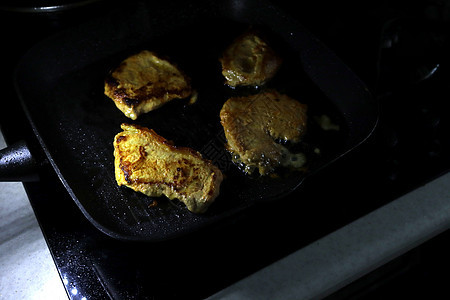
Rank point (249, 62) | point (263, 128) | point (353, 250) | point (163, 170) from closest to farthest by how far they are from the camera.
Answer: point (353, 250) → point (163, 170) → point (263, 128) → point (249, 62)

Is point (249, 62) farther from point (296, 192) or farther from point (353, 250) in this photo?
point (353, 250)

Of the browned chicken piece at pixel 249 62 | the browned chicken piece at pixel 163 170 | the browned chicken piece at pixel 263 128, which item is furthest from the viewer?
the browned chicken piece at pixel 249 62

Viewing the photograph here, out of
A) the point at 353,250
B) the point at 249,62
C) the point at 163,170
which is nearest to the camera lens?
the point at 353,250

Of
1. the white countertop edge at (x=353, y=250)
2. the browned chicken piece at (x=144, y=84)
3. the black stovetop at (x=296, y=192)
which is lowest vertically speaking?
the white countertop edge at (x=353, y=250)

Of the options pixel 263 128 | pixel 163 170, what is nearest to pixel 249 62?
pixel 263 128

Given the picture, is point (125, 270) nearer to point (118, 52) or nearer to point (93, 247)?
point (93, 247)

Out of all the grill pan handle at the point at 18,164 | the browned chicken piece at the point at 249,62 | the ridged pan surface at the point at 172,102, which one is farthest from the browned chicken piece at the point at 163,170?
the browned chicken piece at the point at 249,62

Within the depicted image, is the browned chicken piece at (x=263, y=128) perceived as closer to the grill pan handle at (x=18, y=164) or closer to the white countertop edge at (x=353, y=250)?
the white countertop edge at (x=353, y=250)
